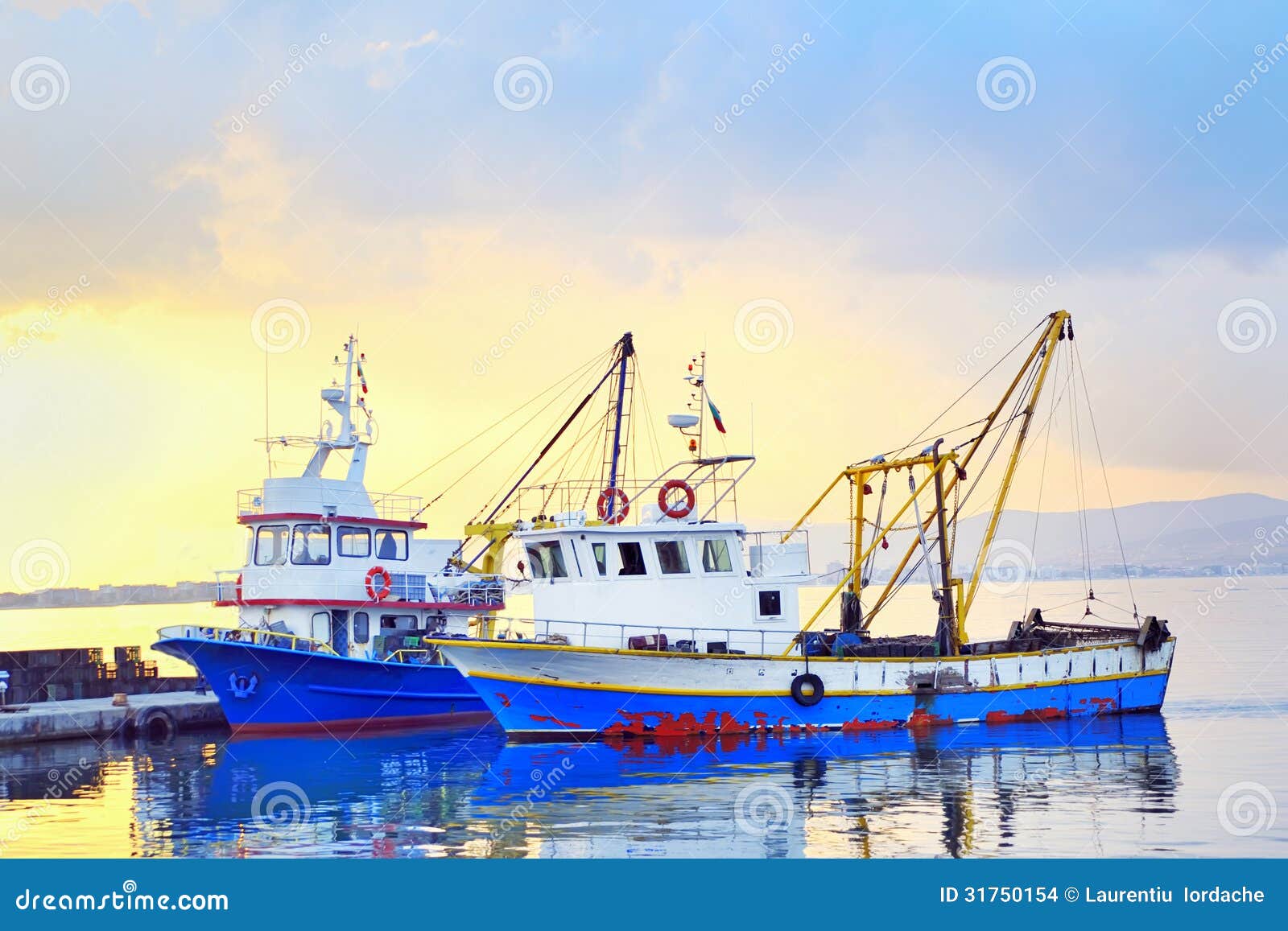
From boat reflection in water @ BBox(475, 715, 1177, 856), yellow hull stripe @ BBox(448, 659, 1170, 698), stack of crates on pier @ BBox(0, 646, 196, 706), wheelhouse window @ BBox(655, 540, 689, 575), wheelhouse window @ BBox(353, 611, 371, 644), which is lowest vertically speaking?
boat reflection in water @ BBox(475, 715, 1177, 856)

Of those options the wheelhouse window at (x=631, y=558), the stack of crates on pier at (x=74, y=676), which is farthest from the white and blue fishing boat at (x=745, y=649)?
the stack of crates on pier at (x=74, y=676)

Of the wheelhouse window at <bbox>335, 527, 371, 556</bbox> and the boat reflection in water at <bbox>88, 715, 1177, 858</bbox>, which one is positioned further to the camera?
the wheelhouse window at <bbox>335, 527, 371, 556</bbox>

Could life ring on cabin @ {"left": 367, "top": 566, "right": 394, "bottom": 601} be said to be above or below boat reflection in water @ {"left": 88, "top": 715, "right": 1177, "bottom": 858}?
above

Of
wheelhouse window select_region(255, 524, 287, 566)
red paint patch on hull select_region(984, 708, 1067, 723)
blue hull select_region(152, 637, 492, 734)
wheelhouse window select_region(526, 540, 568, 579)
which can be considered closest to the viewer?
wheelhouse window select_region(526, 540, 568, 579)

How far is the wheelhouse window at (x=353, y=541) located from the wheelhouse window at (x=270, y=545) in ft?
4.07

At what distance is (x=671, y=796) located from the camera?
70.3 ft

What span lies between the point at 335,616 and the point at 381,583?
4.26 ft

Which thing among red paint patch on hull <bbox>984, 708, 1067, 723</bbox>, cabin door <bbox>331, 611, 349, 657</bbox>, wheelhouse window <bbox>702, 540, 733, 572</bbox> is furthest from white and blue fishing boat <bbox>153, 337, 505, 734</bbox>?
red paint patch on hull <bbox>984, 708, 1067, 723</bbox>

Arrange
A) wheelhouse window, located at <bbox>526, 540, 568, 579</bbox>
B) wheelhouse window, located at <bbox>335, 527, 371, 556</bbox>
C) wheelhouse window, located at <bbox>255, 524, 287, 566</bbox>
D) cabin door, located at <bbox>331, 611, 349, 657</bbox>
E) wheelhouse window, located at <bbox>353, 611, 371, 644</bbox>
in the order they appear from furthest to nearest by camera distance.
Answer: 1. wheelhouse window, located at <bbox>335, 527, 371, 556</bbox>
2. wheelhouse window, located at <bbox>353, 611, 371, 644</bbox>
3. wheelhouse window, located at <bbox>255, 524, 287, 566</bbox>
4. cabin door, located at <bbox>331, 611, 349, 657</bbox>
5. wheelhouse window, located at <bbox>526, 540, 568, 579</bbox>

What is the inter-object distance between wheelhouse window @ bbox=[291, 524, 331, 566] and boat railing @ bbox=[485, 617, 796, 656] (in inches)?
218

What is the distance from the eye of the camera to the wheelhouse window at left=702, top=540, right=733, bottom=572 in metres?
29.8

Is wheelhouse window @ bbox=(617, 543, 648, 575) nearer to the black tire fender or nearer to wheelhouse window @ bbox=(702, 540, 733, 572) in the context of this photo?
wheelhouse window @ bbox=(702, 540, 733, 572)

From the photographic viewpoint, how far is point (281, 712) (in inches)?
1211

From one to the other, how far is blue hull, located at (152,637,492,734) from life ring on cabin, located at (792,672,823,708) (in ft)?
29.1
